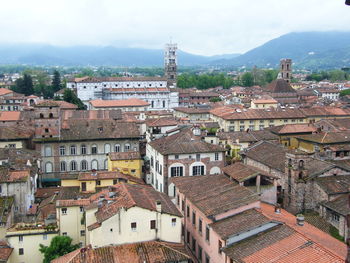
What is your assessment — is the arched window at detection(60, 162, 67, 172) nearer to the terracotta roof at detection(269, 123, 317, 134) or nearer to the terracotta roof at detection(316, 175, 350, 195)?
the terracotta roof at detection(269, 123, 317, 134)

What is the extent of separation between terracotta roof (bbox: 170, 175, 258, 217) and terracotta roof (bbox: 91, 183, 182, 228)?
7.10 ft

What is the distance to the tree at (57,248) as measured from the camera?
100 ft

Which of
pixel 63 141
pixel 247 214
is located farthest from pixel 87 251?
pixel 63 141

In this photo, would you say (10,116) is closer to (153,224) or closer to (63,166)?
(63,166)

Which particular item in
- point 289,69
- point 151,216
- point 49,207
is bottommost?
point 49,207

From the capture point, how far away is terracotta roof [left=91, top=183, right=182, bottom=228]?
2894cm

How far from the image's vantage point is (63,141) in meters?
56.5

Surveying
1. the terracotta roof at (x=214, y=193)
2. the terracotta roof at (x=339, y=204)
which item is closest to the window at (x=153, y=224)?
the terracotta roof at (x=214, y=193)

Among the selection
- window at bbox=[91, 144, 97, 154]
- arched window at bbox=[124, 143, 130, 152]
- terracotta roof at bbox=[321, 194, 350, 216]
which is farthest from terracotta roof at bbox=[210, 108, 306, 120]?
terracotta roof at bbox=[321, 194, 350, 216]

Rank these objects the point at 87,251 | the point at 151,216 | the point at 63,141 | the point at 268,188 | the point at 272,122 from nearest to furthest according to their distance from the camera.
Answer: the point at 87,251 → the point at 151,216 → the point at 268,188 → the point at 63,141 → the point at 272,122

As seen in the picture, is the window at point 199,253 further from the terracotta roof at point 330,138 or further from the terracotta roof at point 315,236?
the terracotta roof at point 330,138

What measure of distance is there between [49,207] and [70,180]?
6586mm

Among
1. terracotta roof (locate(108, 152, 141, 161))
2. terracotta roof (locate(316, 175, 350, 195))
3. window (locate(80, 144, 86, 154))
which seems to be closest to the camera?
terracotta roof (locate(316, 175, 350, 195))

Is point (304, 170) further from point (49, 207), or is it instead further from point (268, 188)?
point (49, 207)
